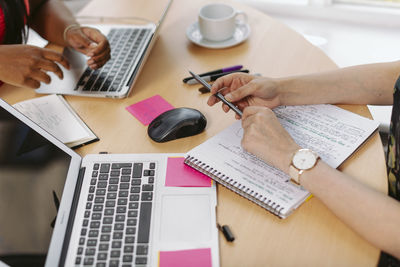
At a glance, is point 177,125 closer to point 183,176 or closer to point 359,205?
point 183,176

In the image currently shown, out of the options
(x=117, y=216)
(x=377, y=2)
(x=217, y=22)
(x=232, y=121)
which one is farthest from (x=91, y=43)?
(x=377, y=2)

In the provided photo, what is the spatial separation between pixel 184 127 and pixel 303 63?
456 millimetres

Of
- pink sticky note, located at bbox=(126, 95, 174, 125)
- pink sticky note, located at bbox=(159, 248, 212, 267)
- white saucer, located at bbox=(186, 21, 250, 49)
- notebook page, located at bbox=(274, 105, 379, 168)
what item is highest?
white saucer, located at bbox=(186, 21, 250, 49)

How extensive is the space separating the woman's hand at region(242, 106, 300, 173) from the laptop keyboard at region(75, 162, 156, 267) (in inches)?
8.9

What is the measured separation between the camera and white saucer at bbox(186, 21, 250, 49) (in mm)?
1296

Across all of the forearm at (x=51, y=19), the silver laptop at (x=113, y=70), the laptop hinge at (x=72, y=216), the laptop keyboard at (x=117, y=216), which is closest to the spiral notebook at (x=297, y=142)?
the laptop keyboard at (x=117, y=216)

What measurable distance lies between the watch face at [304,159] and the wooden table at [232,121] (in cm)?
8

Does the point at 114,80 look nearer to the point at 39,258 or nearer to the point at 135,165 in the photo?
the point at 135,165

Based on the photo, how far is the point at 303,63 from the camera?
3.92 feet

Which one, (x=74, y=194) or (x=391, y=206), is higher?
(x=391, y=206)

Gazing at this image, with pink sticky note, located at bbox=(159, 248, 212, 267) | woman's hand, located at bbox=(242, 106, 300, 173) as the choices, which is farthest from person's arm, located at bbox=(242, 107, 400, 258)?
pink sticky note, located at bbox=(159, 248, 212, 267)

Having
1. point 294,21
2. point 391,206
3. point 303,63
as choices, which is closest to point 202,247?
point 391,206

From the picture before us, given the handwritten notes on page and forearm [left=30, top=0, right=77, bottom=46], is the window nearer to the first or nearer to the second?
forearm [left=30, top=0, right=77, bottom=46]

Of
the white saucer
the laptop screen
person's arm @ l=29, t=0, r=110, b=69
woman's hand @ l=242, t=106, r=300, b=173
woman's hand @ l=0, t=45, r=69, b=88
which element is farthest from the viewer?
the white saucer
